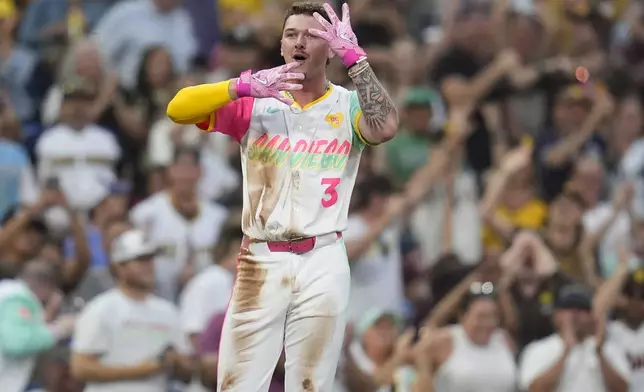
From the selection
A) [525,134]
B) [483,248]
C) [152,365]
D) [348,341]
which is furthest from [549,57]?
[152,365]

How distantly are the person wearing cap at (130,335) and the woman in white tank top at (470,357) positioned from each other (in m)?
1.86

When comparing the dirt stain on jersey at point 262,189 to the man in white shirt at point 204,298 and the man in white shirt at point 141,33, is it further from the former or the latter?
the man in white shirt at point 141,33

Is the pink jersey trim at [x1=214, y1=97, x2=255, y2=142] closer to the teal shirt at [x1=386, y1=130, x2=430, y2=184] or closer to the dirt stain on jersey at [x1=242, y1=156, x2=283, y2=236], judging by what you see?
the dirt stain on jersey at [x1=242, y1=156, x2=283, y2=236]

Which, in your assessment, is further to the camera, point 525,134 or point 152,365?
point 525,134

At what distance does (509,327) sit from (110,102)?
4.74 metres

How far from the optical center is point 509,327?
1322 centimetres

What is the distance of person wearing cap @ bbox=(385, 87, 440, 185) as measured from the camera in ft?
50.5

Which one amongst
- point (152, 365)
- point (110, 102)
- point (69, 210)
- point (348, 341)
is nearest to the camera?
point (152, 365)

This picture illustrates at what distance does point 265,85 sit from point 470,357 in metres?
4.80

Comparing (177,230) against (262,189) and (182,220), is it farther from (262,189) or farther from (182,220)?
(262,189)

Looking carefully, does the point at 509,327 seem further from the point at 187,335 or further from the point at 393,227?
the point at 187,335

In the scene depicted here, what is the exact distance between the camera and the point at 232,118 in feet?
27.3

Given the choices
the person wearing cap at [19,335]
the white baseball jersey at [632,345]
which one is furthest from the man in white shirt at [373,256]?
the person wearing cap at [19,335]

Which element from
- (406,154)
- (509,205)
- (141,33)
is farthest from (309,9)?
(141,33)
